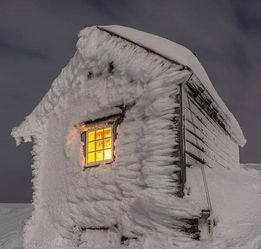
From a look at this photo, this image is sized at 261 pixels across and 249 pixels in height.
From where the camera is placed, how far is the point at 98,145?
8734mm

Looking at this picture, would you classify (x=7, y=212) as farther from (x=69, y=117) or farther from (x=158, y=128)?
(x=158, y=128)

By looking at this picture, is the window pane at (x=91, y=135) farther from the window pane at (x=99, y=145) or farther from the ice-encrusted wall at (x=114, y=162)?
the ice-encrusted wall at (x=114, y=162)

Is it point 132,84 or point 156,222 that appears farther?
point 132,84

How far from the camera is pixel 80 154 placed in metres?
8.96

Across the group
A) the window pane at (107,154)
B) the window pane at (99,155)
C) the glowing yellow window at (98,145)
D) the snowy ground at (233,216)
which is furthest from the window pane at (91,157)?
the snowy ground at (233,216)

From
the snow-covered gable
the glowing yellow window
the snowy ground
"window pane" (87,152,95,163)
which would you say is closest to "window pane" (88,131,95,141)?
the glowing yellow window

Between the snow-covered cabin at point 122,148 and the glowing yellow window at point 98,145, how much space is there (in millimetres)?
24

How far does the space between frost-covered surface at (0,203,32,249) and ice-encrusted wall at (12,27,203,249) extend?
154 centimetres

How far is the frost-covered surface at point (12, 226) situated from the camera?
11.3 meters

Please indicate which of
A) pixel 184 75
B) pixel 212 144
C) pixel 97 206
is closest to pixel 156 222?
pixel 97 206

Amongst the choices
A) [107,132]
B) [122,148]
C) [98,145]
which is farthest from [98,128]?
[122,148]

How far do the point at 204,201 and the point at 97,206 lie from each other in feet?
7.67

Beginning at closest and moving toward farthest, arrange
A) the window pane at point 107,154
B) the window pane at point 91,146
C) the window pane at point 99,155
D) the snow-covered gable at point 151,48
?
the snow-covered gable at point 151,48, the window pane at point 107,154, the window pane at point 99,155, the window pane at point 91,146

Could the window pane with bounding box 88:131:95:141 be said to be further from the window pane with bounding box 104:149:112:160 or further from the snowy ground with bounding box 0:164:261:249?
the snowy ground with bounding box 0:164:261:249
